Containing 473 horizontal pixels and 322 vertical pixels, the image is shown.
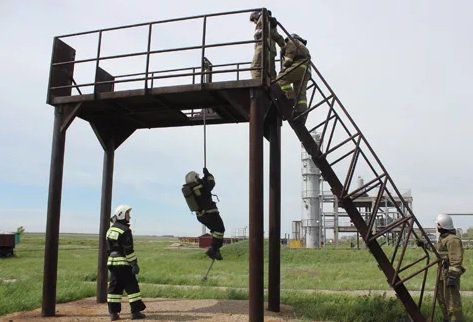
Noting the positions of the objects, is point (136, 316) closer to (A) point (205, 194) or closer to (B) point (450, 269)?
(A) point (205, 194)

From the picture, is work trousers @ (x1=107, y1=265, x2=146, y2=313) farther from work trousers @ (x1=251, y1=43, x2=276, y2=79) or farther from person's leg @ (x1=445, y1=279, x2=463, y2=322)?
person's leg @ (x1=445, y1=279, x2=463, y2=322)

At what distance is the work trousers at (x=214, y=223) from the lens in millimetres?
10164

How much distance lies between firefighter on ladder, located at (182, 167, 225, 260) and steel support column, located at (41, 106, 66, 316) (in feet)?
8.36

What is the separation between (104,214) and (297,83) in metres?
5.38

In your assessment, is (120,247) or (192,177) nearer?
(120,247)

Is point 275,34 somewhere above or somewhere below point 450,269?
above

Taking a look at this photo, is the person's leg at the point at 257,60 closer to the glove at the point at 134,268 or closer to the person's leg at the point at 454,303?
the glove at the point at 134,268

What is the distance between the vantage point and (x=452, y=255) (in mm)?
8805

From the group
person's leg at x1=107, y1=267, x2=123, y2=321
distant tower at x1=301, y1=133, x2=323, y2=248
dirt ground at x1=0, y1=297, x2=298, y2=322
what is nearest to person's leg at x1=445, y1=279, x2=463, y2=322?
dirt ground at x1=0, y1=297, x2=298, y2=322

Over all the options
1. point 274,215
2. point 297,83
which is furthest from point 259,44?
point 274,215

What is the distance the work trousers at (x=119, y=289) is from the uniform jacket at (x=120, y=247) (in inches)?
4.3

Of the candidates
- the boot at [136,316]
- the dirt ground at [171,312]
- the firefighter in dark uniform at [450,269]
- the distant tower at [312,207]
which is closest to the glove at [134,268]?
the boot at [136,316]

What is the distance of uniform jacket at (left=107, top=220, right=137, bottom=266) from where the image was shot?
9305 mm

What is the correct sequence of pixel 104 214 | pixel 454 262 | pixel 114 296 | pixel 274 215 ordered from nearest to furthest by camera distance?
pixel 454 262 → pixel 114 296 → pixel 274 215 → pixel 104 214
